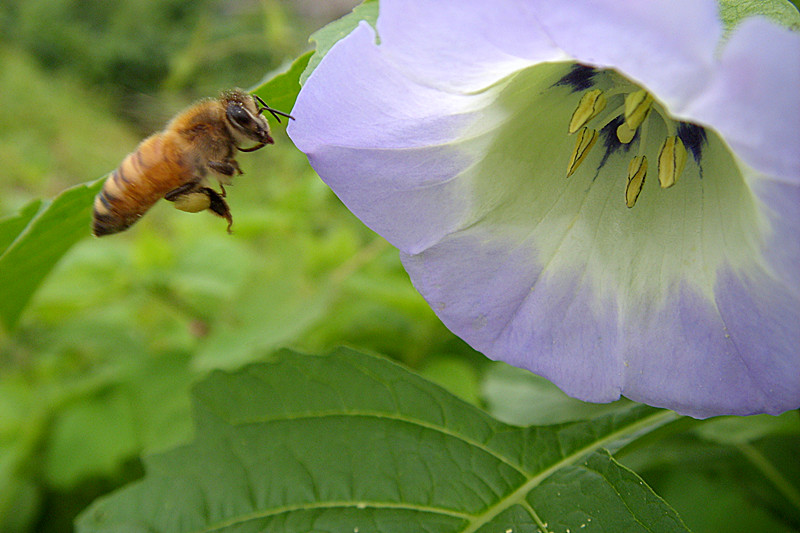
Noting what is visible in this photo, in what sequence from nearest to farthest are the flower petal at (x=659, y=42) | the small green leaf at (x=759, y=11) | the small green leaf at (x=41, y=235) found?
the flower petal at (x=659, y=42) < the small green leaf at (x=759, y=11) < the small green leaf at (x=41, y=235)

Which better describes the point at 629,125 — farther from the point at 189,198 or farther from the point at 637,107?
the point at 189,198

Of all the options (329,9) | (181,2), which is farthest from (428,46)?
(181,2)

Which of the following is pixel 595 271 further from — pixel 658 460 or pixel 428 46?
pixel 658 460

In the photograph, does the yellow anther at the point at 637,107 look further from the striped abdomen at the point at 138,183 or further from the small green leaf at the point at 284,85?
the striped abdomen at the point at 138,183

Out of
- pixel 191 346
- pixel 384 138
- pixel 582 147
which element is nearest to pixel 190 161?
pixel 384 138

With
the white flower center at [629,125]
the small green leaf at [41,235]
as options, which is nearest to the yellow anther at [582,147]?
the white flower center at [629,125]

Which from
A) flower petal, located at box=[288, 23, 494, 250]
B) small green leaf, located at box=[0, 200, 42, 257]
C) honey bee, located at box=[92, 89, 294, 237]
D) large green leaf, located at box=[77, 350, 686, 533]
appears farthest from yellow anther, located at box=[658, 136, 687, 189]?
small green leaf, located at box=[0, 200, 42, 257]

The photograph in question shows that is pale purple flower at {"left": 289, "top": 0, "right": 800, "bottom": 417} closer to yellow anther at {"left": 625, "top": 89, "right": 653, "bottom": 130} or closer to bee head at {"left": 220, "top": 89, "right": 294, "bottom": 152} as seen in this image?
yellow anther at {"left": 625, "top": 89, "right": 653, "bottom": 130}
